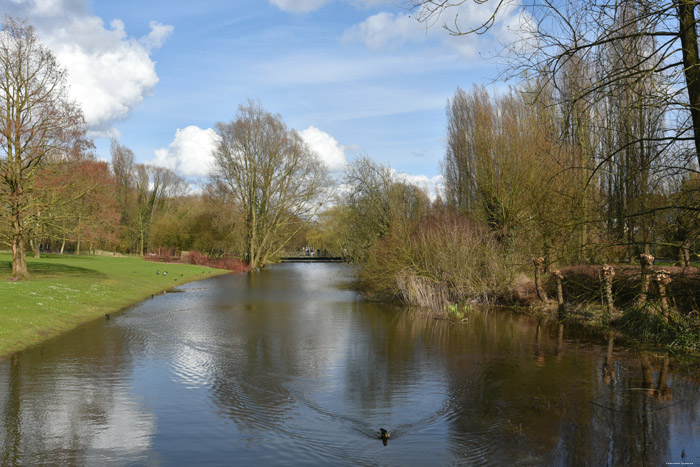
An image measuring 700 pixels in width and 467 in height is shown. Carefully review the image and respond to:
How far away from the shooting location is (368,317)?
58.1 ft

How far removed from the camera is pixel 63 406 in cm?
749

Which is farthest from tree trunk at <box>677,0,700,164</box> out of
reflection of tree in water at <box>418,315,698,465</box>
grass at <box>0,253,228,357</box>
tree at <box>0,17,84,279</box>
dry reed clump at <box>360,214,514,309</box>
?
tree at <box>0,17,84,279</box>

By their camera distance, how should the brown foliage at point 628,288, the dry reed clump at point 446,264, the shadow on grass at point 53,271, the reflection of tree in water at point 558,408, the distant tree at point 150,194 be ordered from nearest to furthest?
the reflection of tree in water at point 558,408 < the brown foliage at point 628,288 < the dry reed clump at point 446,264 < the shadow on grass at point 53,271 < the distant tree at point 150,194

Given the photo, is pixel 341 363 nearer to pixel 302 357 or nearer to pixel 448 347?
pixel 302 357

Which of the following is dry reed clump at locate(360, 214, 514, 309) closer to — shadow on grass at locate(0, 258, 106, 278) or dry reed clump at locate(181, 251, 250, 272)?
shadow on grass at locate(0, 258, 106, 278)

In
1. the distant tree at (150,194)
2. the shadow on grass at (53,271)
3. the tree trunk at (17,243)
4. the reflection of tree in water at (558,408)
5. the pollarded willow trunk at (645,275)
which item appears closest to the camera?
the pollarded willow trunk at (645,275)

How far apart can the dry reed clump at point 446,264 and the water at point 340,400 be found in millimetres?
5112

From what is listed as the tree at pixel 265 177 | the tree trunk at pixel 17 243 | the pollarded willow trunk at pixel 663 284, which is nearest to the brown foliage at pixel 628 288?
the pollarded willow trunk at pixel 663 284

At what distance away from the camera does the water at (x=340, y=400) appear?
614 cm

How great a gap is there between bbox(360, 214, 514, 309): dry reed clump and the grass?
10.7 meters

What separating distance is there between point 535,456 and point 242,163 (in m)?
42.9

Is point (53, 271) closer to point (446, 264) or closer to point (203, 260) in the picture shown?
point (446, 264)

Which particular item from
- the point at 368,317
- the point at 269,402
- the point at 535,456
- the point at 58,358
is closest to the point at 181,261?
the point at 368,317

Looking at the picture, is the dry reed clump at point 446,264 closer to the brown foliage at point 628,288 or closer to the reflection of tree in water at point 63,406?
the brown foliage at point 628,288
